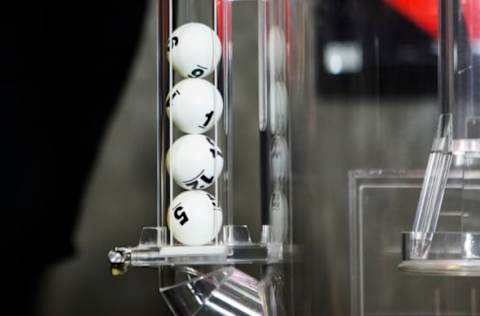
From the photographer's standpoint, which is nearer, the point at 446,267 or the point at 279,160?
the point at 446,267

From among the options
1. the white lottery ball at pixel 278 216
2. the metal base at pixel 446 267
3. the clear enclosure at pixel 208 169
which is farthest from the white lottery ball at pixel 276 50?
the metal base at pixel 446 267

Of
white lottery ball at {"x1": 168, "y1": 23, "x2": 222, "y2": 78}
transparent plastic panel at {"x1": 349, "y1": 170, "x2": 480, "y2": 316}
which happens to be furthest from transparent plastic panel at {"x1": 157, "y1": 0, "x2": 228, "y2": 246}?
transparent plastic panel at {"x1": 349, "y1": 170, "x2": 480, "y2": 316}

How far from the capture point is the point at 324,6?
675 mm

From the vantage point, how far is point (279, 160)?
75 centimetres

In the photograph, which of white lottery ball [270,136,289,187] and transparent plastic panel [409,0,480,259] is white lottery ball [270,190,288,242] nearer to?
white lottery ball [270,136,289,187]

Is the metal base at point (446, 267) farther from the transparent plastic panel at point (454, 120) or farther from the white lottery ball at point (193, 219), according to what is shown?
the white lottery ball at point (193, 219)

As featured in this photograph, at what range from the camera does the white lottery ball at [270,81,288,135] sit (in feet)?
2.42

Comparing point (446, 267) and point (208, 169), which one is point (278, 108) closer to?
point (208, 169)

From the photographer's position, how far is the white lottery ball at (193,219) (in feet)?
2.53

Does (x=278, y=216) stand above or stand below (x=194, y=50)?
below

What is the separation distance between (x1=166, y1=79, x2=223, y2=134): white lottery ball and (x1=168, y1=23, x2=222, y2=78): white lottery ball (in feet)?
0.04

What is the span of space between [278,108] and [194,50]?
0.10 m

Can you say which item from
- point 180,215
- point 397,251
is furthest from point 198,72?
point 397,251

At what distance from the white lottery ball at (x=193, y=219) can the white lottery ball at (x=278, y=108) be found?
0.29ft
